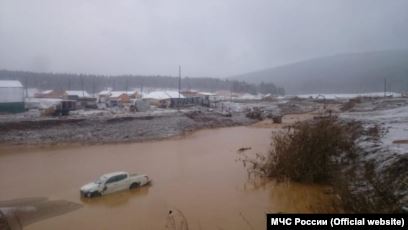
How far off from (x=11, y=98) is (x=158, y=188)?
116 ft

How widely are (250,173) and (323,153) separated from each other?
14.6 feet

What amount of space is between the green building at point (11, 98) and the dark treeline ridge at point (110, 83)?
46932 millimetres

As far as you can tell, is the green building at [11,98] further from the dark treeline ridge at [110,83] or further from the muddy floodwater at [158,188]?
the dark treeline ridge at [110,83]

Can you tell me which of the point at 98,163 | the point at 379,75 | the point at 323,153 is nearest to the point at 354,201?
the point at 323,153

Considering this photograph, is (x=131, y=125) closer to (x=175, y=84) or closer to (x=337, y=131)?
(x=337, y=131)

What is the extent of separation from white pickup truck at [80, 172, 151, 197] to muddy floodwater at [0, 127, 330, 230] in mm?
354

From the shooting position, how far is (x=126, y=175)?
1627 centimetres

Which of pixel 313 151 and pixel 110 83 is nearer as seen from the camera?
pixel 313 151

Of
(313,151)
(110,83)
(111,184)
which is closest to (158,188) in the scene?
(111,184)

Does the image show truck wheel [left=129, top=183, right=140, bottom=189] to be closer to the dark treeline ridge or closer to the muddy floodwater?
the muddy floodwater

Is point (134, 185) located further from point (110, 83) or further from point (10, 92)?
point (110, 83)

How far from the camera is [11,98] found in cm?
4291

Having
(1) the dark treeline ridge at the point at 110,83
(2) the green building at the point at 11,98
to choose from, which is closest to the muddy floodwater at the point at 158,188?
(2) the green building at the point at 11,98

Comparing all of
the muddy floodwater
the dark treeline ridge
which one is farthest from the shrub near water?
the dark treeline ridge
